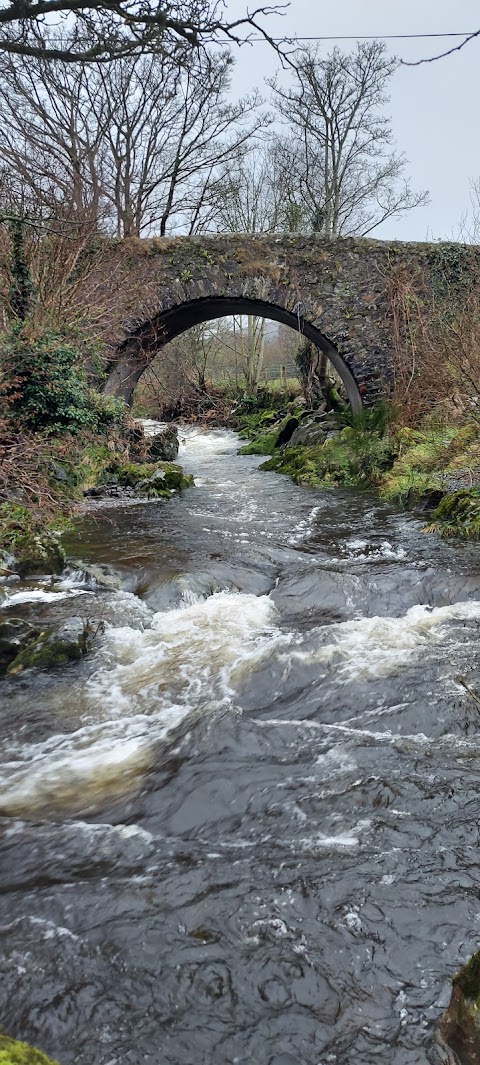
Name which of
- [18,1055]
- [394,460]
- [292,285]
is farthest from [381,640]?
[292,285]

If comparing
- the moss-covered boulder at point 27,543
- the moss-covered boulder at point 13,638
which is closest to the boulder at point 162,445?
the moss-covered boulder at point 27,543

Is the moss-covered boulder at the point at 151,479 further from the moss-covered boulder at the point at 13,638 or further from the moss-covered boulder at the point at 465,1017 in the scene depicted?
the moss-covered boulder at the point at 465,1017

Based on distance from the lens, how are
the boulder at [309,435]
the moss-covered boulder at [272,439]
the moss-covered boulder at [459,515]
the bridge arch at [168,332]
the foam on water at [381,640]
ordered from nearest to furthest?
1. the foam on water at [381,640]
2. the moss-covered boulder at [459,515]
3. the bridge arch at [168,332]
4. the boulder at [309,435]
5. the moss-covered boulder at [272,439]

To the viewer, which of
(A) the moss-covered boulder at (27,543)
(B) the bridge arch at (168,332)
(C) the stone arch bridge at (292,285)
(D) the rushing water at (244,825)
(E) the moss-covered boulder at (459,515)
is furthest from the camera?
(B) the bridge arch at (168,332)

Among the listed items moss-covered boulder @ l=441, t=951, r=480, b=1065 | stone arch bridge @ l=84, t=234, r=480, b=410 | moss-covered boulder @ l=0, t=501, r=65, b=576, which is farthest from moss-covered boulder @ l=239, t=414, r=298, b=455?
moss-covered boulder @ l=441, t=951, r=480, b=1065

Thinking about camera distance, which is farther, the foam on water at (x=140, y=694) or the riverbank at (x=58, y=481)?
the riverbank at (x=58, y=481)

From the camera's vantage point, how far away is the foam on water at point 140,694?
11.6 feet

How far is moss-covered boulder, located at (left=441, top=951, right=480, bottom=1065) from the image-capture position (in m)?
1.84

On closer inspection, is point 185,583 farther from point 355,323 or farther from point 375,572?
point 355,323

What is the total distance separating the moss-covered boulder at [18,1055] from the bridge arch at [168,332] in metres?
12.3

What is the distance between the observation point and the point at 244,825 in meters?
3.16

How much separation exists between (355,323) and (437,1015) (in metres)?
13.3

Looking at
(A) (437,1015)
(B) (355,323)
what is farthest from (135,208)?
(A) (437,1015)

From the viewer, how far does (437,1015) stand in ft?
6.81
